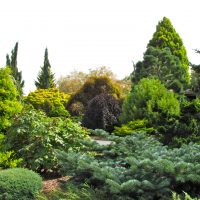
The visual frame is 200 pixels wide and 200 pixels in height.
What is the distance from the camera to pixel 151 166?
5375 millimetres

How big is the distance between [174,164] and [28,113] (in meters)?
4.43

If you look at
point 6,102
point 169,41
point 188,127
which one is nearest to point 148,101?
point 6,102

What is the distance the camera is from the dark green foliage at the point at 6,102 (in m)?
10.1

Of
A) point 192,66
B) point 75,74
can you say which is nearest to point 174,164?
point 192,66

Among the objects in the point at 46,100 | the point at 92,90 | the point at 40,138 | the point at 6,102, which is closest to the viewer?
the point at 40,138

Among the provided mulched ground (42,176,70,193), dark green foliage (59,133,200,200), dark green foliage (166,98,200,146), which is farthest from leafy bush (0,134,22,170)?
dark green foliage (166,98,200,146)

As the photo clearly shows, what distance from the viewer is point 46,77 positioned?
48.6m

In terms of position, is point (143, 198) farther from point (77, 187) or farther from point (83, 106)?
point (83, 106)

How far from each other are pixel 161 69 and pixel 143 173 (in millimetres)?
25439

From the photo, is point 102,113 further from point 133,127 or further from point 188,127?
point 188,127

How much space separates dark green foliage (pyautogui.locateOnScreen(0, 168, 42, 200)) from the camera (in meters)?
6.89

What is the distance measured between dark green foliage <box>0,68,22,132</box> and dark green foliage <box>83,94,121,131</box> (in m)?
14.8

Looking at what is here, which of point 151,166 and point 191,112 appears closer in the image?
point 151,166

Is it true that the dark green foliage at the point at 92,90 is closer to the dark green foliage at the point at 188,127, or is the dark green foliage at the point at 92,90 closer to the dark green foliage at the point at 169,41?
the dark green foliage at the point at 169,41
